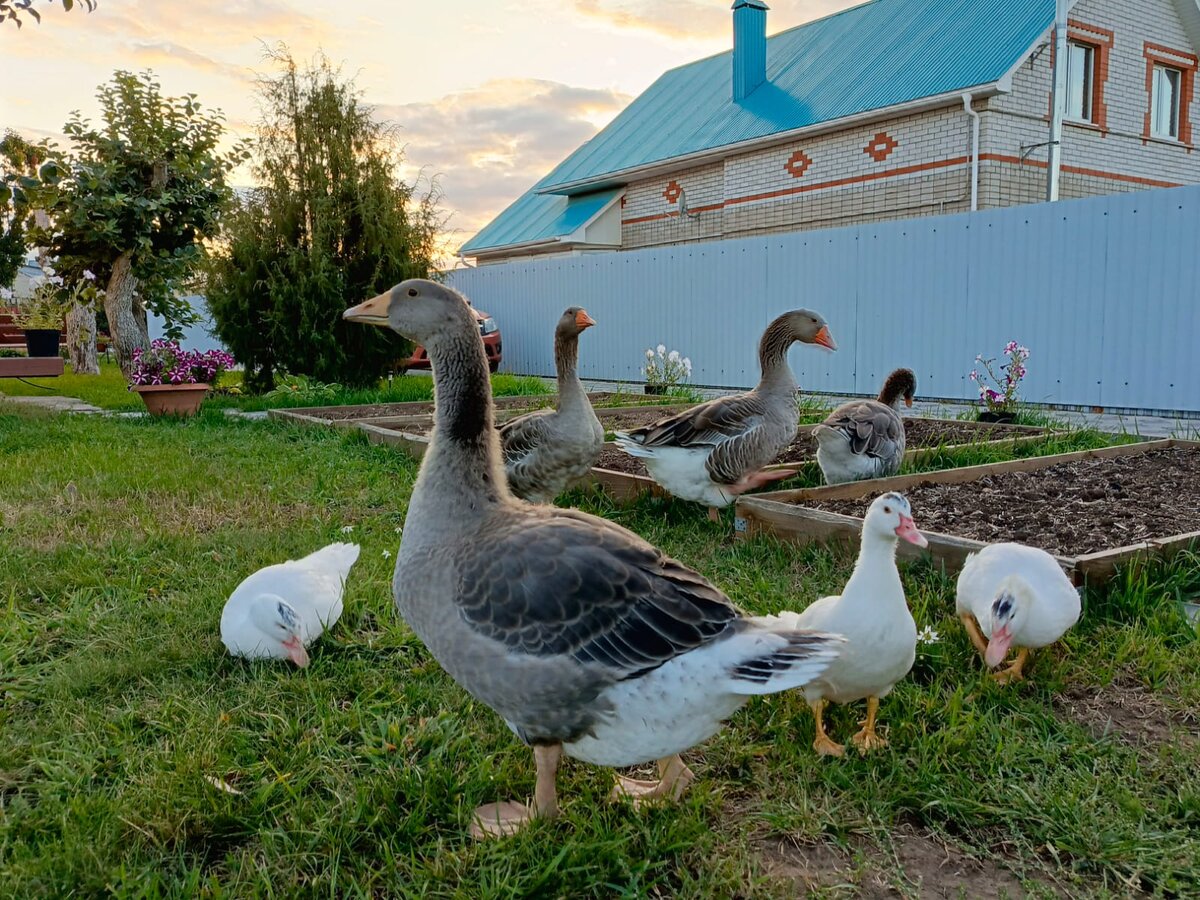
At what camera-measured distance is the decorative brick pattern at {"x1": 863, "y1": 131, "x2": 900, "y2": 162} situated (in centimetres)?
1964

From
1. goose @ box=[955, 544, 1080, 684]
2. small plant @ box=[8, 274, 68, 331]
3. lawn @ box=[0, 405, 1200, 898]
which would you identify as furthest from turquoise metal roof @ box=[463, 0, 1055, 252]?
lawn @ box=[0, 405, 1200, 898]

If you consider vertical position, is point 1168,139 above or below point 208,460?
above

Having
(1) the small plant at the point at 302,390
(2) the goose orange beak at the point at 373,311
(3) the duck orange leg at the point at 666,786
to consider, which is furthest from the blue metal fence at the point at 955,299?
(2) the goose orange beak at the point at 373,311

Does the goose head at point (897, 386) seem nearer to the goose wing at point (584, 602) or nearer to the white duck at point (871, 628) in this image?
the white duck at point (871, 628)

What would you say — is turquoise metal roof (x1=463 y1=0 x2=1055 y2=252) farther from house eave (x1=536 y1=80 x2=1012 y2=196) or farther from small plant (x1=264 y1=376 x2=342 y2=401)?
small plant (x1=264 y1=376 x2=342 y2=401)

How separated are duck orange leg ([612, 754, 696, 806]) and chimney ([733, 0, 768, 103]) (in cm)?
2404

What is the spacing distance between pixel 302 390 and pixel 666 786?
1187cm

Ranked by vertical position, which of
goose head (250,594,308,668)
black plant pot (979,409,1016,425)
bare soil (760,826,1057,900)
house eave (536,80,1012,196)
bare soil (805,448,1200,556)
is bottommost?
bare soil (760,826,1057,900)

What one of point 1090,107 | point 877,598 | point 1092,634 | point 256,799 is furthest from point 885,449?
point 1090,107

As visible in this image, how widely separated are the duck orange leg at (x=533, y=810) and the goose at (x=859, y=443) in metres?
3.78

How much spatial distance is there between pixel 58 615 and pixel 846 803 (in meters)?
3.59

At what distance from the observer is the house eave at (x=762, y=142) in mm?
17547

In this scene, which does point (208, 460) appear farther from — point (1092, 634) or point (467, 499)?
point (1092, 634)

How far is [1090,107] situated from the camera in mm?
20359
